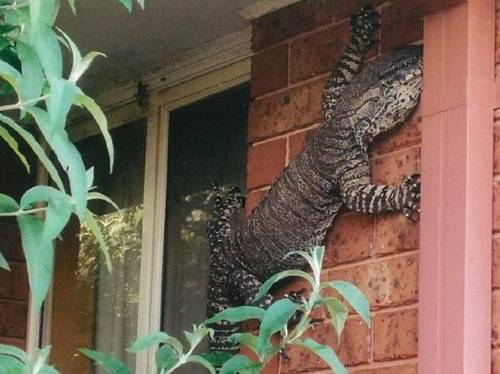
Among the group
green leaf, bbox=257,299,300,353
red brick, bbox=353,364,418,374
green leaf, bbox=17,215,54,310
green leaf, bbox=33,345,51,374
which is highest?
red brick, bbox=353,364,418,374

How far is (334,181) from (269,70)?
0.61 m

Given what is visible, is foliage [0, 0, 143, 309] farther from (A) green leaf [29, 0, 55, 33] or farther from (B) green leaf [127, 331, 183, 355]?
(B) green leaf [127, 331, 183, 355]

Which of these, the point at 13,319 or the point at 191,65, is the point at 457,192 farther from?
the point at 13,319

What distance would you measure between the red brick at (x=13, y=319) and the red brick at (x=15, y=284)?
29 millimetres

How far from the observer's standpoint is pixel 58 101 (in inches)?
57.5

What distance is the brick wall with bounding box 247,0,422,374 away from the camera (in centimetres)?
333

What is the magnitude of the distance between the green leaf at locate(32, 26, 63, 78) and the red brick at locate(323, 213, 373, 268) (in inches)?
80.5

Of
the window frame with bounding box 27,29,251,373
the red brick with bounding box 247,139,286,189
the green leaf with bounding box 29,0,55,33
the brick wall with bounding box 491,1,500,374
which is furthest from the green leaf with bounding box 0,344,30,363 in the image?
the window frame with bounding box 27,29,251,373

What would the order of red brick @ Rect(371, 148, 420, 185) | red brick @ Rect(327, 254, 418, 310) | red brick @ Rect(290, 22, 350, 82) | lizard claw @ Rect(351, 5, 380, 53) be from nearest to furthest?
1. red brick @ Rect(327, 254, 418, 310)
2. red brick @ Rect(371, 148, 420, 185)
3. lizard claw @ Rect(351, 5, 380, 53)
4. red brick @ Rect(290, 22, 350, 82)

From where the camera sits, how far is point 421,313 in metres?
3.14

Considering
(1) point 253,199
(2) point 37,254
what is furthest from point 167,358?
(1) point 253,199

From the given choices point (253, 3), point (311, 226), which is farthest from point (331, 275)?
point (253, 3)

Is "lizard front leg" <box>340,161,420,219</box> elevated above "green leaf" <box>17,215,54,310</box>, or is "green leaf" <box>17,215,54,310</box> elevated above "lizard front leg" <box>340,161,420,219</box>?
"lizard front leg" <box>340,161,420,219</box>

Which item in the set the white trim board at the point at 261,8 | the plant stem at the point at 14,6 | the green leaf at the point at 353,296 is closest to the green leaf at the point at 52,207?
the plant stem at the point at 14,6
